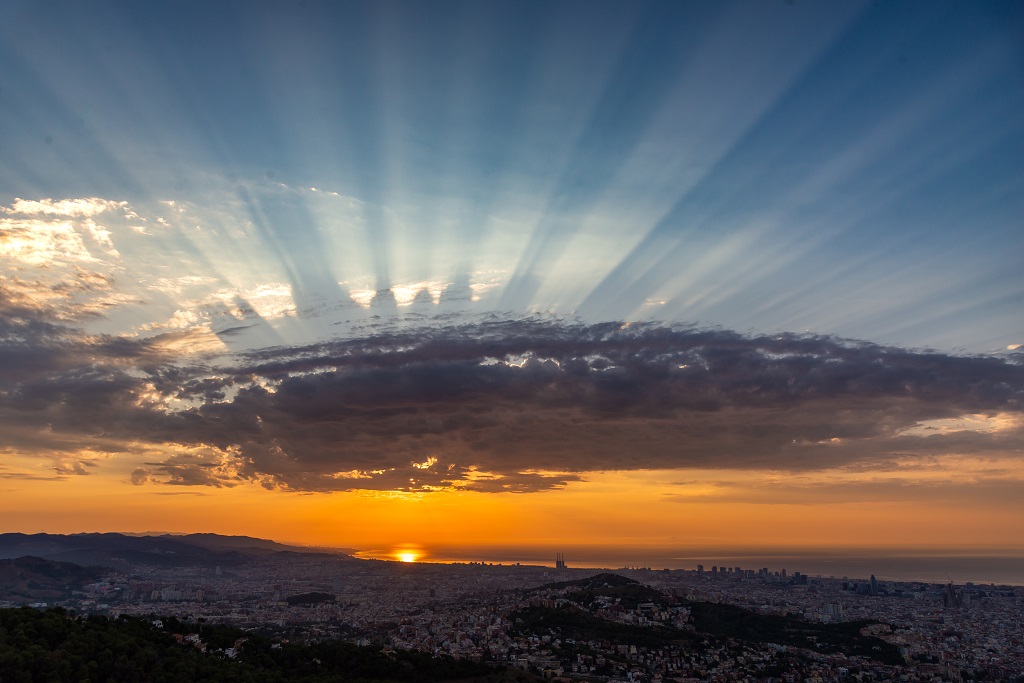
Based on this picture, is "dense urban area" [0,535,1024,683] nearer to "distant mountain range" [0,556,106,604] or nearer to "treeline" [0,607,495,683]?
"distant mountain range" [0,556,106,604]

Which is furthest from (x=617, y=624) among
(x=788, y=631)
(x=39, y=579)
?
(x=39, y=579)

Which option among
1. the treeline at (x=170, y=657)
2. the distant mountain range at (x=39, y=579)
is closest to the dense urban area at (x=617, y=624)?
the distant mountain range at (x=39, y=579)

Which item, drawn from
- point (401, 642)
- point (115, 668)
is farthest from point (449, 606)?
point (115, 668)

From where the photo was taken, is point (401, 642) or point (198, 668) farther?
point (401, 642)

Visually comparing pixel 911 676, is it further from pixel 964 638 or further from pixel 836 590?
pixel 836 590

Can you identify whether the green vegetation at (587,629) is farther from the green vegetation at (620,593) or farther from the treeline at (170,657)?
the treeline at (170,657)

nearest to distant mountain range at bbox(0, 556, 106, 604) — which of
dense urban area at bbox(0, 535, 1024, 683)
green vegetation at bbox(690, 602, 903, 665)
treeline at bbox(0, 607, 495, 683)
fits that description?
dense urban area at bbox(0, 535, 1024, 683)

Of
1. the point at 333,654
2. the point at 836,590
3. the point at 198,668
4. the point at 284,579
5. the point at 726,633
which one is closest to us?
the point at 198,668
